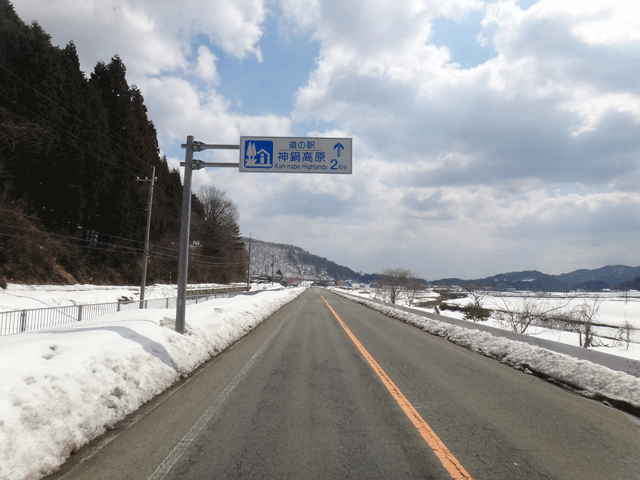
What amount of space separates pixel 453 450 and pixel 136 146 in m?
52.2

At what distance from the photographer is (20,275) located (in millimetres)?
25422

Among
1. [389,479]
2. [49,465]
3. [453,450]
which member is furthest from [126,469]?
[453,450]

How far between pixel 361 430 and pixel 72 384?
382cm

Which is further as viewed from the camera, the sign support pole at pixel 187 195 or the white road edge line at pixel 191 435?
the sign support pole at pixel 187 195

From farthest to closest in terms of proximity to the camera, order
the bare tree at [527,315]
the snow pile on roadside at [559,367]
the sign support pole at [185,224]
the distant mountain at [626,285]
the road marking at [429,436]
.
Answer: the distant mountain at [626,285] < the bare tree at [527,315] < the sign support pole at [185,224] < the snow pile on roadside at [559,367] < the road marking at [429,436]

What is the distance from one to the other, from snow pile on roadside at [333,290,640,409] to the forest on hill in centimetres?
2581

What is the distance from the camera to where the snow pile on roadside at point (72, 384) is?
11.3ft

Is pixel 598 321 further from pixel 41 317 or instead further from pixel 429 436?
pixel 41 317

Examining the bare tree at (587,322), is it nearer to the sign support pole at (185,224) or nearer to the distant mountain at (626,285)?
the sign support pole at (185,224)

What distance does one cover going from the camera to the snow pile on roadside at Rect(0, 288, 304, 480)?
343 centimetres

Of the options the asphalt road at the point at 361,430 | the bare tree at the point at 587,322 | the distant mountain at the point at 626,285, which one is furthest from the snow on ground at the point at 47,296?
the distant mountain at the point at 626,285

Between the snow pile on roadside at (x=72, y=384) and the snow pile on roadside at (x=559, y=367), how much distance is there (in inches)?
304

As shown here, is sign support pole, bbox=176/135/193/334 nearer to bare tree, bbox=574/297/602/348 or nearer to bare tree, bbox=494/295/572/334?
bare tree, bbox=574/297/602/348

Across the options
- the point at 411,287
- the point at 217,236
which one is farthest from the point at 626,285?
the point at 217,236
